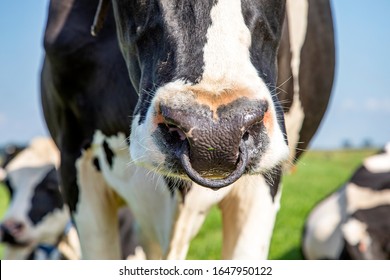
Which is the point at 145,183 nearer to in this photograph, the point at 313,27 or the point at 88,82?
the point at 88,82

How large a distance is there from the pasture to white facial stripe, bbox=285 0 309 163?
0.19 m

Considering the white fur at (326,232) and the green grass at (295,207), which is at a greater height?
the white fur at (326,232)

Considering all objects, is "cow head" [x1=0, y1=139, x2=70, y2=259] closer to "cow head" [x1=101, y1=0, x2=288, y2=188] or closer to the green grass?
the green grass

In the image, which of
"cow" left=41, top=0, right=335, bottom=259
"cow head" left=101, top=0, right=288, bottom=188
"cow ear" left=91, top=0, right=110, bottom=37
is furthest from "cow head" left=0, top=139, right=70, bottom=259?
"cow head" left=101, top=0, right=288, bottom=188

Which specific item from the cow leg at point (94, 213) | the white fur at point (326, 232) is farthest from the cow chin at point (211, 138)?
the white fur at point (326, 232)

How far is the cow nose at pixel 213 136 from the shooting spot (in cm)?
205

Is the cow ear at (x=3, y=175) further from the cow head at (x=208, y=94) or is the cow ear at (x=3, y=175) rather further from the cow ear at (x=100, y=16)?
the cow head at (x=208, y=94)

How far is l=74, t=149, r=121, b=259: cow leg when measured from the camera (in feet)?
11.4

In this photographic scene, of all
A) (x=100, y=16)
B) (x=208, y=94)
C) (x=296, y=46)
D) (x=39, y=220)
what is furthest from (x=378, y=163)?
(x=208, y=94)

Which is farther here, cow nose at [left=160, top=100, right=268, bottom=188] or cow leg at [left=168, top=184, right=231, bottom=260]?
A: cow leg at [left=168, top=184, right=231, bottom=260]

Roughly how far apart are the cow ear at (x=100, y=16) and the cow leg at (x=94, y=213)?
1.94ft

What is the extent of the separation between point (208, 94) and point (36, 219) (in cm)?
522

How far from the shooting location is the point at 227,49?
2.20m
